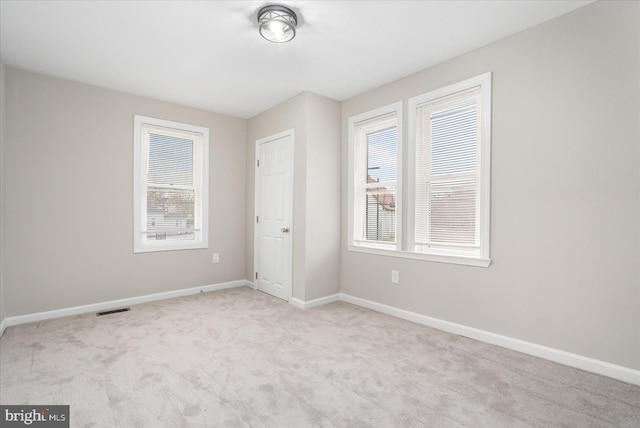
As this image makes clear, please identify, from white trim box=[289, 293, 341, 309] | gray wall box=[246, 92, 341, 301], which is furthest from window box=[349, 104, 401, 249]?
white trim box=[289, 293, 341, 309]

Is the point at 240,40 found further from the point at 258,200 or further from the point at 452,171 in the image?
the point at 258,200

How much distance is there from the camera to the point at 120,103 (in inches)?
147

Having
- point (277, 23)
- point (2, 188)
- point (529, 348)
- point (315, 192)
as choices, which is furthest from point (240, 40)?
point (529, 348)

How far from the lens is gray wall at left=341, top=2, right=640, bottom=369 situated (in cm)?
206

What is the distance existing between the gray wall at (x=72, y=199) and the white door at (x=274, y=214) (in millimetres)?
1017

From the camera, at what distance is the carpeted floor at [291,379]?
5.72 feet

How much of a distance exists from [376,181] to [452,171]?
0.94 meters

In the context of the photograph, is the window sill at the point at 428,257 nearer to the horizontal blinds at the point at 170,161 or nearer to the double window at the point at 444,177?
the double window at the point at 444,177

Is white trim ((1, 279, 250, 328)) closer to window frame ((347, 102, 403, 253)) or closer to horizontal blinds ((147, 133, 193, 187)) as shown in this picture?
horizontal blinds ((147, 133, 193, 187))

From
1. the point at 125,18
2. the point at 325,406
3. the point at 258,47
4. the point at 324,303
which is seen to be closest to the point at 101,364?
the point at 325,406

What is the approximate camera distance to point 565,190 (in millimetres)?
2293

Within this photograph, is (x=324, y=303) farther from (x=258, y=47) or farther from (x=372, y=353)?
(x=258, y=47)

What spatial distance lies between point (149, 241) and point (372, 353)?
3.09 meters

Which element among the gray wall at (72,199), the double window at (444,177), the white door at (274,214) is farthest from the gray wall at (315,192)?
the gray wall at (72,199)
